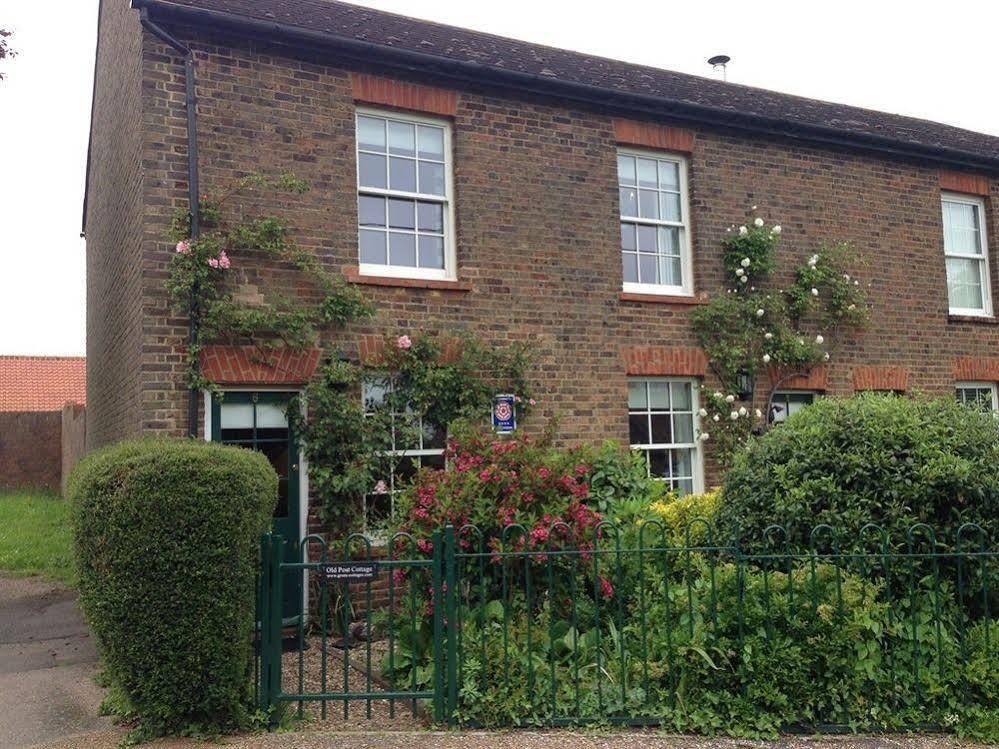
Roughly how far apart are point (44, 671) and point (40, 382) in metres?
30.0

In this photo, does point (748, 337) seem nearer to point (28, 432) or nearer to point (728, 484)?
point (728, 484)

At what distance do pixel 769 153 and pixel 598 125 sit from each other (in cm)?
265

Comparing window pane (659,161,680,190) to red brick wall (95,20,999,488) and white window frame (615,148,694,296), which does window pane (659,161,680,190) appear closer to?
white window frame (615,148,694,296)

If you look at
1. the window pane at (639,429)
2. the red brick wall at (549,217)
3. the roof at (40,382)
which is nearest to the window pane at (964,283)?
the red brick wall at (549,217)

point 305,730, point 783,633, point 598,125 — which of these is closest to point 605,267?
point 598,125

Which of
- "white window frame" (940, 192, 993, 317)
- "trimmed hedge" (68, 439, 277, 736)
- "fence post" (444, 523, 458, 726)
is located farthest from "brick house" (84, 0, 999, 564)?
"fence post" (444, 523, 458, 726)

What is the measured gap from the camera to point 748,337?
10.8m

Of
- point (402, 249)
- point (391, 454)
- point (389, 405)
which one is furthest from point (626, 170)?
point (391, 454)

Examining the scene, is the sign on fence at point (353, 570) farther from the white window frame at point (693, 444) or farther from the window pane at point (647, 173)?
the window pane at point (647, 173)

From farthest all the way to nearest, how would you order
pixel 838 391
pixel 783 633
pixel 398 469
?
pixel 838 391 < pixel 398 469 < pixel 783 633

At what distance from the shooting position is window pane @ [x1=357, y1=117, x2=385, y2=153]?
9.29m

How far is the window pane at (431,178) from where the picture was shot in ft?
31.4

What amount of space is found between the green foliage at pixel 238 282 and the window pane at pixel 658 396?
3764 mm

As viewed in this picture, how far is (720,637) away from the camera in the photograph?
534 centimetres
